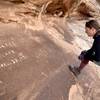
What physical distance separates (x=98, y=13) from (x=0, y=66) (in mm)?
3452

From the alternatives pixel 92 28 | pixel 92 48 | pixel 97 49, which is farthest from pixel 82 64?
pixel 92 28

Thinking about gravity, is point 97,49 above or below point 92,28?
below

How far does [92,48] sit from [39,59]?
0.65 m

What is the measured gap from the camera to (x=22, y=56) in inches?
147

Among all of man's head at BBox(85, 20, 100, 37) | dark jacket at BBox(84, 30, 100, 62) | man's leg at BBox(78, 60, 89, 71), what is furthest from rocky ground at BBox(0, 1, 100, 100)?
man's head at BBox(85, 20, 100, 37)

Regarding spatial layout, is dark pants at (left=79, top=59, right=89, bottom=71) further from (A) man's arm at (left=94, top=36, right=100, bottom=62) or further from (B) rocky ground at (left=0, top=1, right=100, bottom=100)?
(A) man's arm at (left=94, top=36, right=100, bottom=62)

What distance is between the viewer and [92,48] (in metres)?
3.98

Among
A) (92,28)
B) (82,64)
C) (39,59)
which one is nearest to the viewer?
(92,28)

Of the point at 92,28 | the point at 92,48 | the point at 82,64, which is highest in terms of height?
the point at 92,28

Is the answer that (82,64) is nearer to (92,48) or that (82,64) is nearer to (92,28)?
(92,48)

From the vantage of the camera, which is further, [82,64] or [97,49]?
[82,64]

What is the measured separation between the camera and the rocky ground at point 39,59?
3.32 meters

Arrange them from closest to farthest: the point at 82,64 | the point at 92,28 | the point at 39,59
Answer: the point at 92,28 < the point at 39,59 < the point at 82,64

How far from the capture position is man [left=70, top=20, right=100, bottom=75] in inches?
149
